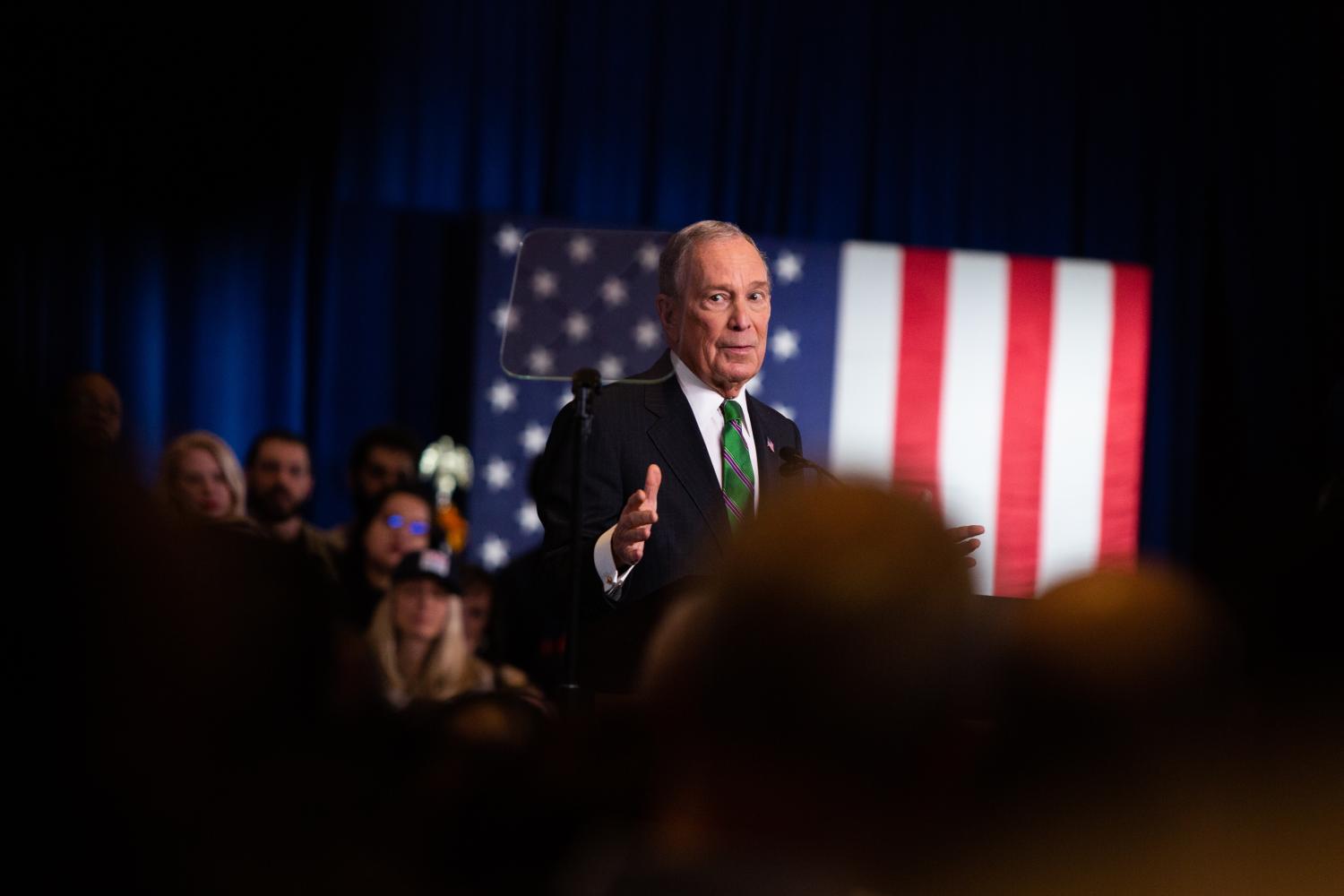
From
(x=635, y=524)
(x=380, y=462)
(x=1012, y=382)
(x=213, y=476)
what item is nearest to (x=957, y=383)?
(x=1012, y=382)

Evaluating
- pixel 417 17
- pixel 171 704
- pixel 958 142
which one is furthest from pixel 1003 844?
pixel 958 142

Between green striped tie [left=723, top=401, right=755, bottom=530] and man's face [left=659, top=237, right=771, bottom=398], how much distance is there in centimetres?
5

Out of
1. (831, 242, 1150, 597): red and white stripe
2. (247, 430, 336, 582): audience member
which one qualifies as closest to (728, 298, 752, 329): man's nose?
(247, 430, 336, 582): audience member

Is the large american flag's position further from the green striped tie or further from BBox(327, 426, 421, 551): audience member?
the green striped tie

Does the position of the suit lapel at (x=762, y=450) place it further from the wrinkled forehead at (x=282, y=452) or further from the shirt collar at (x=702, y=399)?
the wrinkled forehead at (x=282, y=452)

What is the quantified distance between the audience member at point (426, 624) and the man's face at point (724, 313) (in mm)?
1606

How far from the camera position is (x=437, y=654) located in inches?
152

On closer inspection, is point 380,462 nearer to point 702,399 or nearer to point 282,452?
point 282,452

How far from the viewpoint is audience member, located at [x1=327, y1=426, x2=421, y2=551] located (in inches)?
196

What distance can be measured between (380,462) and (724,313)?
9.07 ft

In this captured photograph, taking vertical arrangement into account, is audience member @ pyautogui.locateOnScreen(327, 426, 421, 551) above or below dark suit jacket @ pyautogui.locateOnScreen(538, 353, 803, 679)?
below

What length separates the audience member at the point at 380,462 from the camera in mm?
4988

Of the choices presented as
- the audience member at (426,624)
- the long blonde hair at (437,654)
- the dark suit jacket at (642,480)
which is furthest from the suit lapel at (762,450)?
the audience member at (426,624)

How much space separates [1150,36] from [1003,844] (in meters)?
7.29
